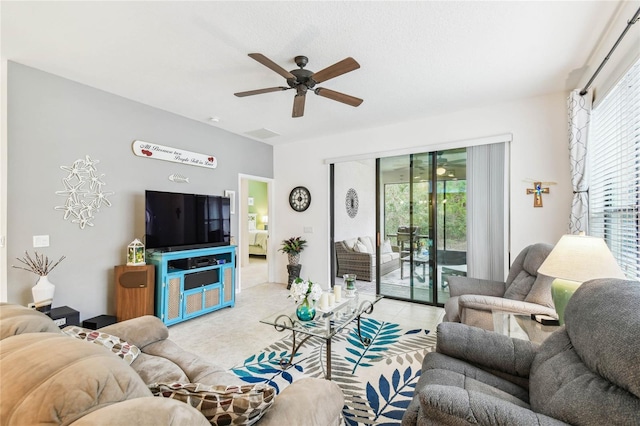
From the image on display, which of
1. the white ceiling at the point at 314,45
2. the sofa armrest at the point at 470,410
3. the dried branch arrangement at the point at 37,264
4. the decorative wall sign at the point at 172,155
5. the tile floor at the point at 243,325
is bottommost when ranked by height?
the tile floor at the point at 243,325

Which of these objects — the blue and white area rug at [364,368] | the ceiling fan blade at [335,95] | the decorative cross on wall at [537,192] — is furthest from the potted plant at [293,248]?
the decorative cross on wall at [537,192]

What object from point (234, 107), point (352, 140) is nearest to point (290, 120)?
point (234, 107)

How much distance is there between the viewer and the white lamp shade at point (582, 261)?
5.49 feet

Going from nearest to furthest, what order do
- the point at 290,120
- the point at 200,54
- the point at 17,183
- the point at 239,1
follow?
1. the point at 239,1
2. the point at 200,54
3. the point at 17,183
4. the point at 290,120

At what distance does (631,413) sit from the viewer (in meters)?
0.88

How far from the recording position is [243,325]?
3490 mm

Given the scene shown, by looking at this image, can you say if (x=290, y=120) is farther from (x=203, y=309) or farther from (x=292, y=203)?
(x=203, y=309)

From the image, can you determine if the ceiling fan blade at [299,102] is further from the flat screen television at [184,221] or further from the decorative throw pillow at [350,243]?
the decorative throw pillow at [350,243]

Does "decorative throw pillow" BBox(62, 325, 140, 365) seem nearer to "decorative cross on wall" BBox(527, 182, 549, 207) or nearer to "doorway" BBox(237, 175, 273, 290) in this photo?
"doorway" BBox(237, 175, 273, 290)

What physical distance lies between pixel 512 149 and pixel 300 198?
11.1 ft

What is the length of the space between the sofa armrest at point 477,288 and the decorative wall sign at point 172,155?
3821mm

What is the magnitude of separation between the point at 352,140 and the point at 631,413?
14.4 ft

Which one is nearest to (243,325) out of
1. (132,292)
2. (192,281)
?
(192,281)

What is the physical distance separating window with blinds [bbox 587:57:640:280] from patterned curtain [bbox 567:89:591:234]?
6cm
